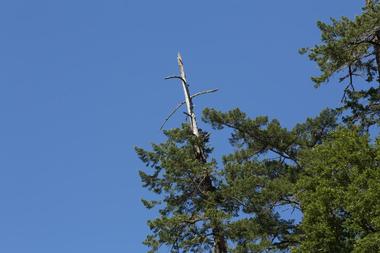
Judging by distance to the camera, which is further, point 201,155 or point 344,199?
point 201,155

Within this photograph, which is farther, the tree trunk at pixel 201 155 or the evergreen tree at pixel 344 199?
the tree trunk at pixel 201 155

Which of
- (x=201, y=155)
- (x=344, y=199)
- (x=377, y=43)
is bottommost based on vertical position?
(x=344, y=199)

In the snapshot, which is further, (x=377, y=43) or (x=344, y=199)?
(x=377, y=43)

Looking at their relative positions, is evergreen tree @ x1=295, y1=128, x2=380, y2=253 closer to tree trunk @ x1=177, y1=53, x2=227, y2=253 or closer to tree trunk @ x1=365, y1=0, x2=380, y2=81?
tree trunk @ x1=177, y1=53, x2=227, y2=253

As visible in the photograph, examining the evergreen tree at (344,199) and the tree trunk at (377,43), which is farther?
the tree trunk at (377,43)

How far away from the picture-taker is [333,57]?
25.0 m

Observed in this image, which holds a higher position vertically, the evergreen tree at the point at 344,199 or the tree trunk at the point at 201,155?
the tree trunk at the point at 201,155

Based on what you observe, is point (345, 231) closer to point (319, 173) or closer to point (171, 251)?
point (319, 173)

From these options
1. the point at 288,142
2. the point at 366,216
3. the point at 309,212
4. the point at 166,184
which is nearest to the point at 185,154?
A: the point at 166,184

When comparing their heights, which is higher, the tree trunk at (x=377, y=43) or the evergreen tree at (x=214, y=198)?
the tree trunk at (x=377, y=43)

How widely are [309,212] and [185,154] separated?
7532mm

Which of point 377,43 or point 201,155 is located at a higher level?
point 377,43

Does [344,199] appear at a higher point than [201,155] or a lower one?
lower

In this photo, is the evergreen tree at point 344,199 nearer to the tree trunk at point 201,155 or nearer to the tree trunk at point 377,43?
the tree trunk at point 201,155
